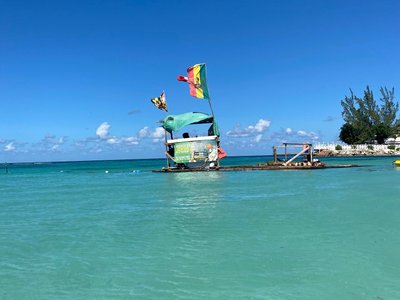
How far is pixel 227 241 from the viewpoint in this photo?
1024cm

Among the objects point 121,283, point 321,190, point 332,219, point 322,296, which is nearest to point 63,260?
point 121,283

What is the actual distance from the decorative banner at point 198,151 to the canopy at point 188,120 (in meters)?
1.27

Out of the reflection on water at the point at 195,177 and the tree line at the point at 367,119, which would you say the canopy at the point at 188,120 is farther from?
the tree line at the point at 367,119

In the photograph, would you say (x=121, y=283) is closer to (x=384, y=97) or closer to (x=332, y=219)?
(x=332, y=219)

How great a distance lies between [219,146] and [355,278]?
3069 centimetres

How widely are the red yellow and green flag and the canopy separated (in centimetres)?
192

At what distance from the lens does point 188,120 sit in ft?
123

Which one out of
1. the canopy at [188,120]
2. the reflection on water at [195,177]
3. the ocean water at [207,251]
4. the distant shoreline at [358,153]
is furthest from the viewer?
the distant shoreline at [358,153]

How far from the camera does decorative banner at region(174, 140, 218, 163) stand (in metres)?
37.8

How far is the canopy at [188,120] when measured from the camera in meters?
37.5

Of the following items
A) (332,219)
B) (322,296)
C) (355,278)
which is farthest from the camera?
(332,219)

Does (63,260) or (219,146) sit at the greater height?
(219,146)

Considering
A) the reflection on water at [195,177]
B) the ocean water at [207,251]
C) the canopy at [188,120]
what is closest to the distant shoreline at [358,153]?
the canopy at [188,120]

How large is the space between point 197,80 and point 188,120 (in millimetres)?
3873
